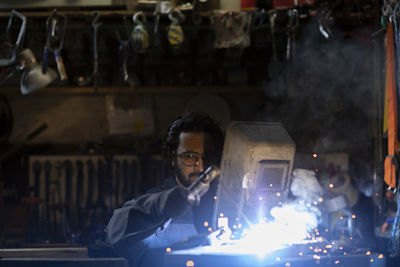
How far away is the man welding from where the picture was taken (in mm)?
1877

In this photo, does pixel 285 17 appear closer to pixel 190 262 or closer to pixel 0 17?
pixel 0 17

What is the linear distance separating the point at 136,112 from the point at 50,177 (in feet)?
3.37

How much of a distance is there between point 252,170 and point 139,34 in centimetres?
241

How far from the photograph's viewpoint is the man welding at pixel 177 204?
1877mm

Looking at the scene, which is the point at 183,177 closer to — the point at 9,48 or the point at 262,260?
the point at 262,260

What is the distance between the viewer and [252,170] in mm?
2098

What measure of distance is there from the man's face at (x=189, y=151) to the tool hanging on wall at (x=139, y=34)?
1.84 m

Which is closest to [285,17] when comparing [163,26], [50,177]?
[163,26]

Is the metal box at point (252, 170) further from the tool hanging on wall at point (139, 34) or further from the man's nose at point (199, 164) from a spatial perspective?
the tool hanging on wall at point (139, 34)

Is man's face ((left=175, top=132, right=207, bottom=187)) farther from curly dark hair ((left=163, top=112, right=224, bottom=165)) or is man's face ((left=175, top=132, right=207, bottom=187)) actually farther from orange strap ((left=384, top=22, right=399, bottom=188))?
orange strap ((left=384, top=22, right=399, bottom=188))

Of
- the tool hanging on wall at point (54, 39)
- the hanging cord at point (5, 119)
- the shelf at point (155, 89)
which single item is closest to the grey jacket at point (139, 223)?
the tool hanging on wall at point (54, 39)

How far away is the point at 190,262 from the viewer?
189 centimetres

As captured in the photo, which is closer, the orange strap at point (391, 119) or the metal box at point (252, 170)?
the metal box at point (252, 170)

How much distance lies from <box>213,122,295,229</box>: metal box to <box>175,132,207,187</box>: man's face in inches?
9.8
